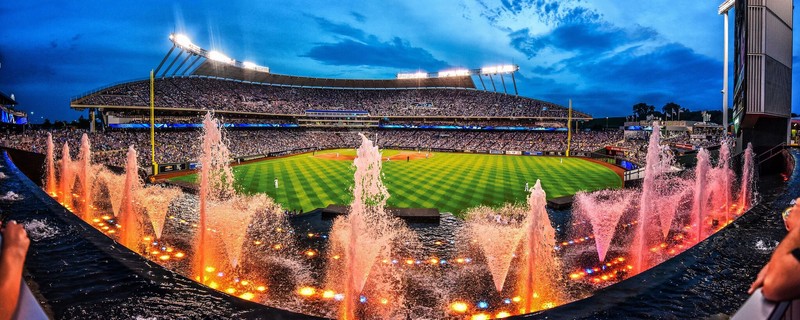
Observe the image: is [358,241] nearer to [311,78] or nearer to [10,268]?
[10,268]

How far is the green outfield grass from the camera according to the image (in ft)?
80.5

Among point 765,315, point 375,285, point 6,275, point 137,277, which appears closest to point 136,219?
point 375,285

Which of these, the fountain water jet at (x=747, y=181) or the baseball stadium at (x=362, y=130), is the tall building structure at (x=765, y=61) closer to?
the fountain water jet at (x=747, y=181)

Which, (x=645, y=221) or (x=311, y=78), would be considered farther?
(x=311, y=78)

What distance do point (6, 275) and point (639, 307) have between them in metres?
5.53

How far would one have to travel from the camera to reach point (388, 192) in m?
27.7

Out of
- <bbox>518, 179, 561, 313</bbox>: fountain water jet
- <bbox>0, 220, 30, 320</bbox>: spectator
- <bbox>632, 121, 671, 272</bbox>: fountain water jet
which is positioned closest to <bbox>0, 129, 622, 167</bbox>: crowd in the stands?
<bbox>518, 179, 561, 313</bbox>: fountain water jet

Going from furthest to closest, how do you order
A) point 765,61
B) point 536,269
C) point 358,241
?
point 765,61 → point 358,241 → point 536,269

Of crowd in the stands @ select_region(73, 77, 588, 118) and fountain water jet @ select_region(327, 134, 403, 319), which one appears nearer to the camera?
fountain water jet @ select_region(327, 134, 403, 319)

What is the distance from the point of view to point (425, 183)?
31.9 meters

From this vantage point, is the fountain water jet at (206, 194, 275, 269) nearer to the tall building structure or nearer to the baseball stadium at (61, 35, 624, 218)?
the baseball stadium at (61, 35, 624, 218)

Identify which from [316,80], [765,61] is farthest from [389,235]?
[316,80]

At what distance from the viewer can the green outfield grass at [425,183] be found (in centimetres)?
2455

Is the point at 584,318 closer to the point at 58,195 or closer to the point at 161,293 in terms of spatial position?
the point at 161,293
